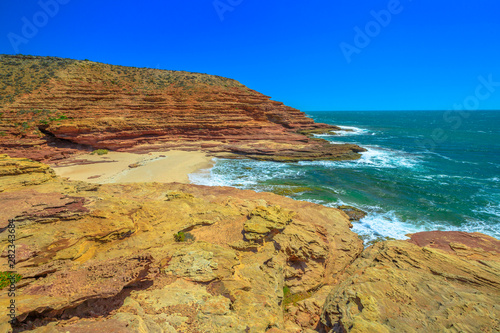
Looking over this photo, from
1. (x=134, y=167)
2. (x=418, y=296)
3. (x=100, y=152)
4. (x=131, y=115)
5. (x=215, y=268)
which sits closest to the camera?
(x=418, y=296)

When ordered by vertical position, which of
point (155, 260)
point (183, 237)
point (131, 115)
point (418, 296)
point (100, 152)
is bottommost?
point (418, 296)

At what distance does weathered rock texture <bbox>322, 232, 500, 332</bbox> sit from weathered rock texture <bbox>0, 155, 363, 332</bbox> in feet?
4.35

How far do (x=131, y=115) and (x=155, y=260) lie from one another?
28.7 meters

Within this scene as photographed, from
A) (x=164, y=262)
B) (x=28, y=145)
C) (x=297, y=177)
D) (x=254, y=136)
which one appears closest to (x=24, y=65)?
(x=28, y=145)

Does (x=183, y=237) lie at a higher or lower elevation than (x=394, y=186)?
higher

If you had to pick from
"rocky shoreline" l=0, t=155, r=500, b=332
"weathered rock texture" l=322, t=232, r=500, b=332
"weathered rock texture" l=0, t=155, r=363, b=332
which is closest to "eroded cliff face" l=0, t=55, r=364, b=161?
"weathered rock texture" l=0, t=155, r=363, b=332

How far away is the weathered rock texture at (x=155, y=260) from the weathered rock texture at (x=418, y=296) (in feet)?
4.35

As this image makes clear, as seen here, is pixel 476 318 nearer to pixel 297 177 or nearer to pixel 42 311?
pixel 42 311

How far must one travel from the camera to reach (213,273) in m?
5.69

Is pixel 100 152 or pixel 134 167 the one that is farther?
pixel 100 152

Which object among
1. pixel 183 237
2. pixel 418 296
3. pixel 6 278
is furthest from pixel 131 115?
pixel 418 296

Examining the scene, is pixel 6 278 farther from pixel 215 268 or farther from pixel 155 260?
pixel 215 268

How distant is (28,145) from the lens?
23.3 meters

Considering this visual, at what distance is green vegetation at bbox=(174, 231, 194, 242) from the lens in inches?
298
